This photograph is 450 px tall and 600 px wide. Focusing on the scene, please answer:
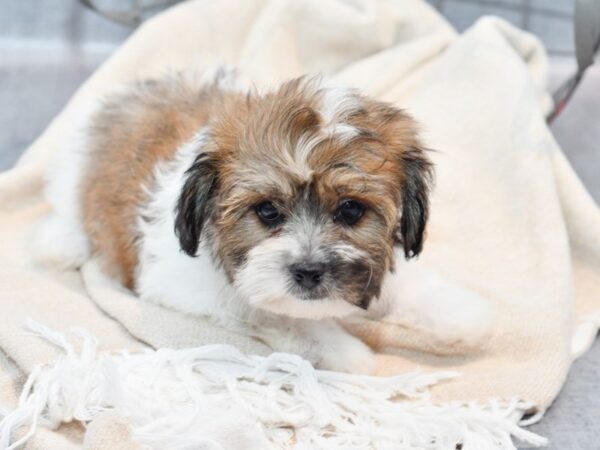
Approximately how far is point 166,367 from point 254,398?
0.29m

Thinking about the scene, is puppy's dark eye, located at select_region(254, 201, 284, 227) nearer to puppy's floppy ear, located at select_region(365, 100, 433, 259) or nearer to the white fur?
puppy's floppy ear, located at select_region(365, 100, 433, 259)

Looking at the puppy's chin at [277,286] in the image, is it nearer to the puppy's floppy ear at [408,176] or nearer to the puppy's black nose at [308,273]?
the puppy's black nose at [308,273]

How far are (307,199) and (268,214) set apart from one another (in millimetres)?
116

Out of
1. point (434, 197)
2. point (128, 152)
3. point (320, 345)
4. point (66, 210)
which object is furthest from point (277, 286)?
point (66, 210)

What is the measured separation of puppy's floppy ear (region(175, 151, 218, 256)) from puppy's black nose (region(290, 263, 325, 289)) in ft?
1.13

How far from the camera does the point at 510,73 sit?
3809mm

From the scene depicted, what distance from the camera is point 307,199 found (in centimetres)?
233

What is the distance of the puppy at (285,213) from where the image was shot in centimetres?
231

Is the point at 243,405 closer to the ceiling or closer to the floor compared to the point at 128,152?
closer to the floor

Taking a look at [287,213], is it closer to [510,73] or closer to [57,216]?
[57,216]

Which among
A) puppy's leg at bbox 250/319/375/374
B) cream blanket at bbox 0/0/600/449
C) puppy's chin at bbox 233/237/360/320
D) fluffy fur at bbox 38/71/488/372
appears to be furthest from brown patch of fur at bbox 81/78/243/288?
puppy's chin at bbox 233/237/360/320

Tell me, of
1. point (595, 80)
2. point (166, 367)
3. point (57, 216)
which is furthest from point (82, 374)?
point (595, 80)

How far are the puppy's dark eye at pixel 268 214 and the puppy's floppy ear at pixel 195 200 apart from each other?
165 mm

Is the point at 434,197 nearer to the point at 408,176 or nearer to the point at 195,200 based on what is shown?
the point at 408,176
